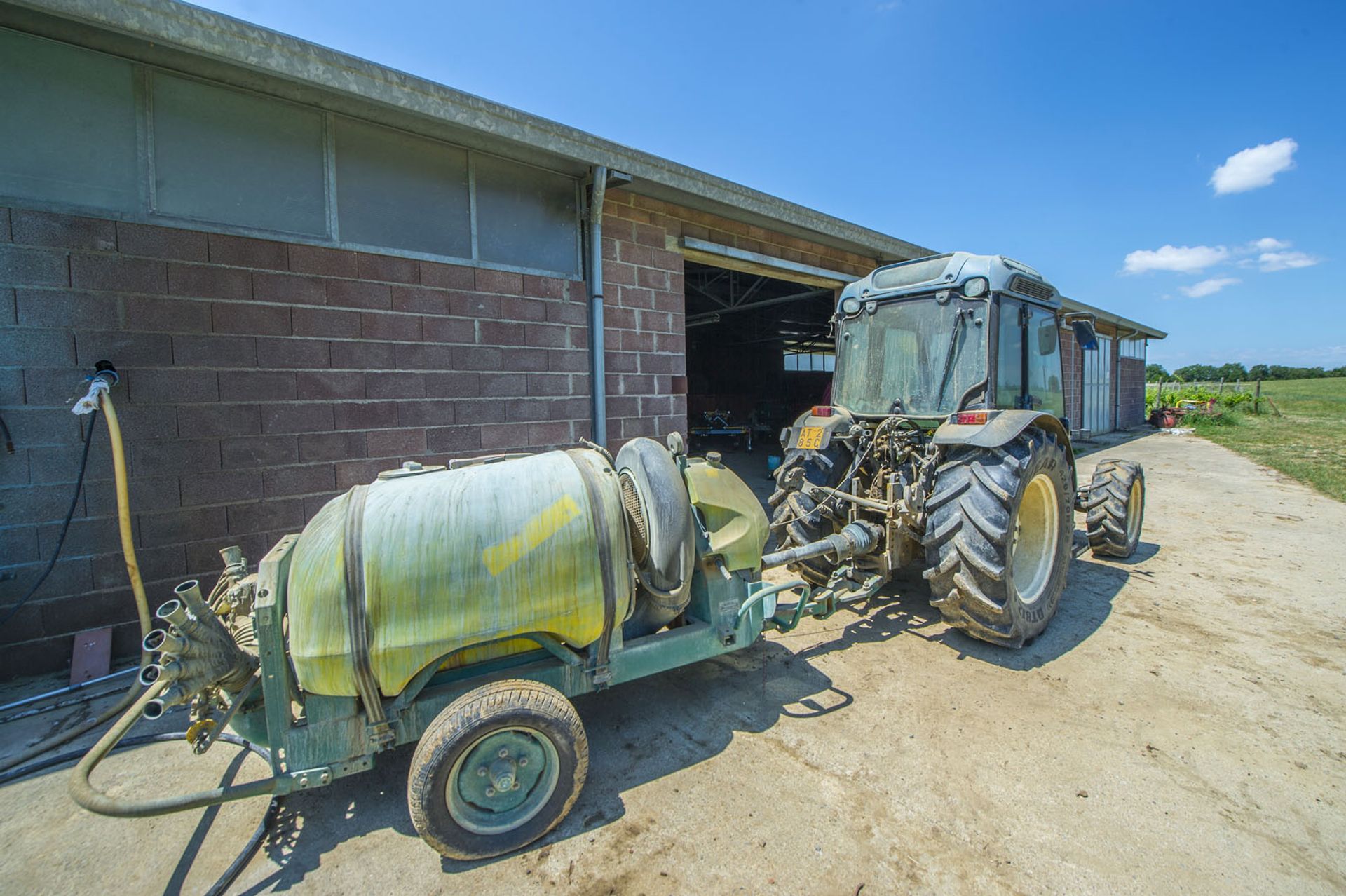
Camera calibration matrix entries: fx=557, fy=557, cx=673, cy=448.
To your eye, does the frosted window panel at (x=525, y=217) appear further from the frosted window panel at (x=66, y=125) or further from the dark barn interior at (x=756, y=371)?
the dark barn interior at (x=756, y=371)

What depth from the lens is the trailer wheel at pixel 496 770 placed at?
199 centimetres

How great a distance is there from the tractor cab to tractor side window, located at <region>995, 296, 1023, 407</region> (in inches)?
0.4

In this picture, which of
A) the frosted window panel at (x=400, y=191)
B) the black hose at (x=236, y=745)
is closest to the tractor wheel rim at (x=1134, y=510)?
the frosted window panel at (x=400, y=191)

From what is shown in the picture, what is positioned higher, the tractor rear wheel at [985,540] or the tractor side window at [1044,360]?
the tractor side window at [1044,360]

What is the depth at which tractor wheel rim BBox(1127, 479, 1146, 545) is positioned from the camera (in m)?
5.25

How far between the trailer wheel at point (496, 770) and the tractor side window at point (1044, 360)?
→ 4225 mm

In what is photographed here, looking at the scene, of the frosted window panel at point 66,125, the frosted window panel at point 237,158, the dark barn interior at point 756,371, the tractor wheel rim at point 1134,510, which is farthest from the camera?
the dark barn interior at point 756,371

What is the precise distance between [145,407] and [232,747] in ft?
7.04

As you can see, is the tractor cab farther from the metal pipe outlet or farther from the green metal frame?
the green metal frame

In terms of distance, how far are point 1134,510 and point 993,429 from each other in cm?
336

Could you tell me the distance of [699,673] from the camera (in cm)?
341

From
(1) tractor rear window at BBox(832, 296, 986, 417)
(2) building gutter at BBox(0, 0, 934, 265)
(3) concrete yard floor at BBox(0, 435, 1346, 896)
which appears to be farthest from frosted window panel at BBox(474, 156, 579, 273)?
(3) concrete yard floor at BBox(0, 435, 1346, 896)

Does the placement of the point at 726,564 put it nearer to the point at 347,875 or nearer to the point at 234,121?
the point at 347,875

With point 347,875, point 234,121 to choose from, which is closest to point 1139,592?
point 347,875
